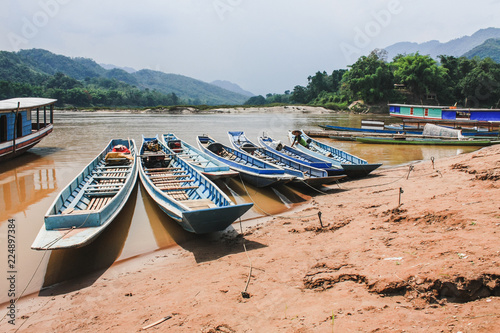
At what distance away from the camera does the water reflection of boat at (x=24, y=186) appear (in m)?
10.9

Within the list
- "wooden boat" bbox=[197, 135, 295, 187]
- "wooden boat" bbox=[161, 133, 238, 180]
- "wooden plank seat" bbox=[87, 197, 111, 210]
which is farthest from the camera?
"wooden boat" bbox=[161, 133, 238, 180]

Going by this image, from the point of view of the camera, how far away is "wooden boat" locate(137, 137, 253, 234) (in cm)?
716

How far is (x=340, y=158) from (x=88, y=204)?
10.8m

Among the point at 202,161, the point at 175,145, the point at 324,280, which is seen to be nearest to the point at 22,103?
the point at 175,145

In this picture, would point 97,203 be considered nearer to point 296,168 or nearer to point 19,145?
point 296,168

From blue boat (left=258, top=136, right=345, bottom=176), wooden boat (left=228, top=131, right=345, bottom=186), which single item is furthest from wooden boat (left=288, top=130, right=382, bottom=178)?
wooden boat (left=228, top=131, right=345, bottom=186)

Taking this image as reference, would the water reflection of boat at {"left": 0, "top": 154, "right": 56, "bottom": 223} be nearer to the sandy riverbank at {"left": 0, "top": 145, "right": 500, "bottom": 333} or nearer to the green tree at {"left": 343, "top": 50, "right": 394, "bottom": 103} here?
the sandy riverbank at {"left": 0, "top": 145, "right": 500, "bottom": 333}

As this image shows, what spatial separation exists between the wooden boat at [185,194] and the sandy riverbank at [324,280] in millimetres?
696

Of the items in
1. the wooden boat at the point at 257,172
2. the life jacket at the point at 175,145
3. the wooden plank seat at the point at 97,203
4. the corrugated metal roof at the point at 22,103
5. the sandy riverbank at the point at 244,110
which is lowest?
the wooden plank seat at the point at 97,203

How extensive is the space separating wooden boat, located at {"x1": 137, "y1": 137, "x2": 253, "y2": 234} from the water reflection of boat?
146 inches

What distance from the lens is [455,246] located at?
15.7 ft

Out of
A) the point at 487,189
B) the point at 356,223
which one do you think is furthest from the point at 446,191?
the point at 356,223

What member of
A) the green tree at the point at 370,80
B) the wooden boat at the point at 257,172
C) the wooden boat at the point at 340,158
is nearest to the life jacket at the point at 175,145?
the wooden boat at the point at 257,172

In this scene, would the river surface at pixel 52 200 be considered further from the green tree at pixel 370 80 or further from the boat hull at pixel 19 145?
the green tree at pixel 370 80
